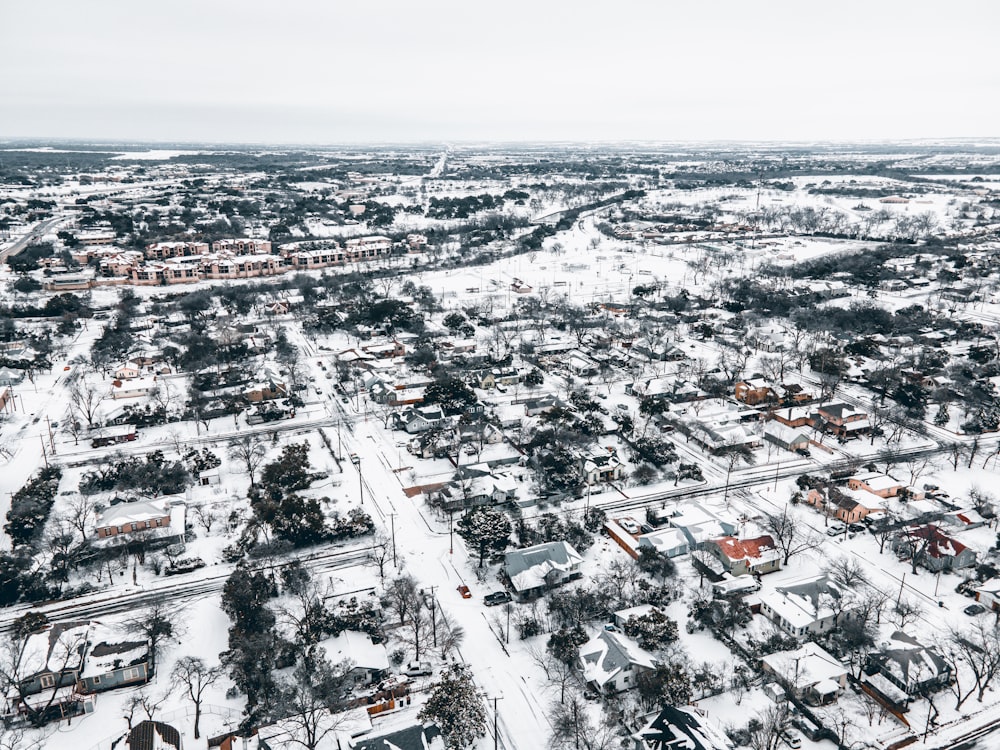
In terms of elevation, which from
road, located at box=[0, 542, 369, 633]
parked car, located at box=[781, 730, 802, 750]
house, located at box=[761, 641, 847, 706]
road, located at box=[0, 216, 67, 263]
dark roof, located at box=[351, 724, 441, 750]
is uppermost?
road, located at box=[0, 216, 67, 263]

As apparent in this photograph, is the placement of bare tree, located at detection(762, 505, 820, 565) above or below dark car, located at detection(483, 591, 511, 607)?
above

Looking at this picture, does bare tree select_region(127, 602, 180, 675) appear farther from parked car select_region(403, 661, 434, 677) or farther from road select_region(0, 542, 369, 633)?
parked car select_region(403, 661, 434, 677)

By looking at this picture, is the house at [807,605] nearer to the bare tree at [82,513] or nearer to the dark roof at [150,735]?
the dark roof at [150,735]

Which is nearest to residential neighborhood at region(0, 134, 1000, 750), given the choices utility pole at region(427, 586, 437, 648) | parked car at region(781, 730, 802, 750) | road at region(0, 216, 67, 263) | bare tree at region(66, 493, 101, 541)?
bare tree at region(66, 493, 101, 541)

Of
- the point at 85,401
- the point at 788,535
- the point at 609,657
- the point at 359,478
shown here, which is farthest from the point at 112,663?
the point at 85,401

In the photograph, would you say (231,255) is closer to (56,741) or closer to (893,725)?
(56,741)

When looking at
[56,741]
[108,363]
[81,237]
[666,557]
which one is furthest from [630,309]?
[81,237]
